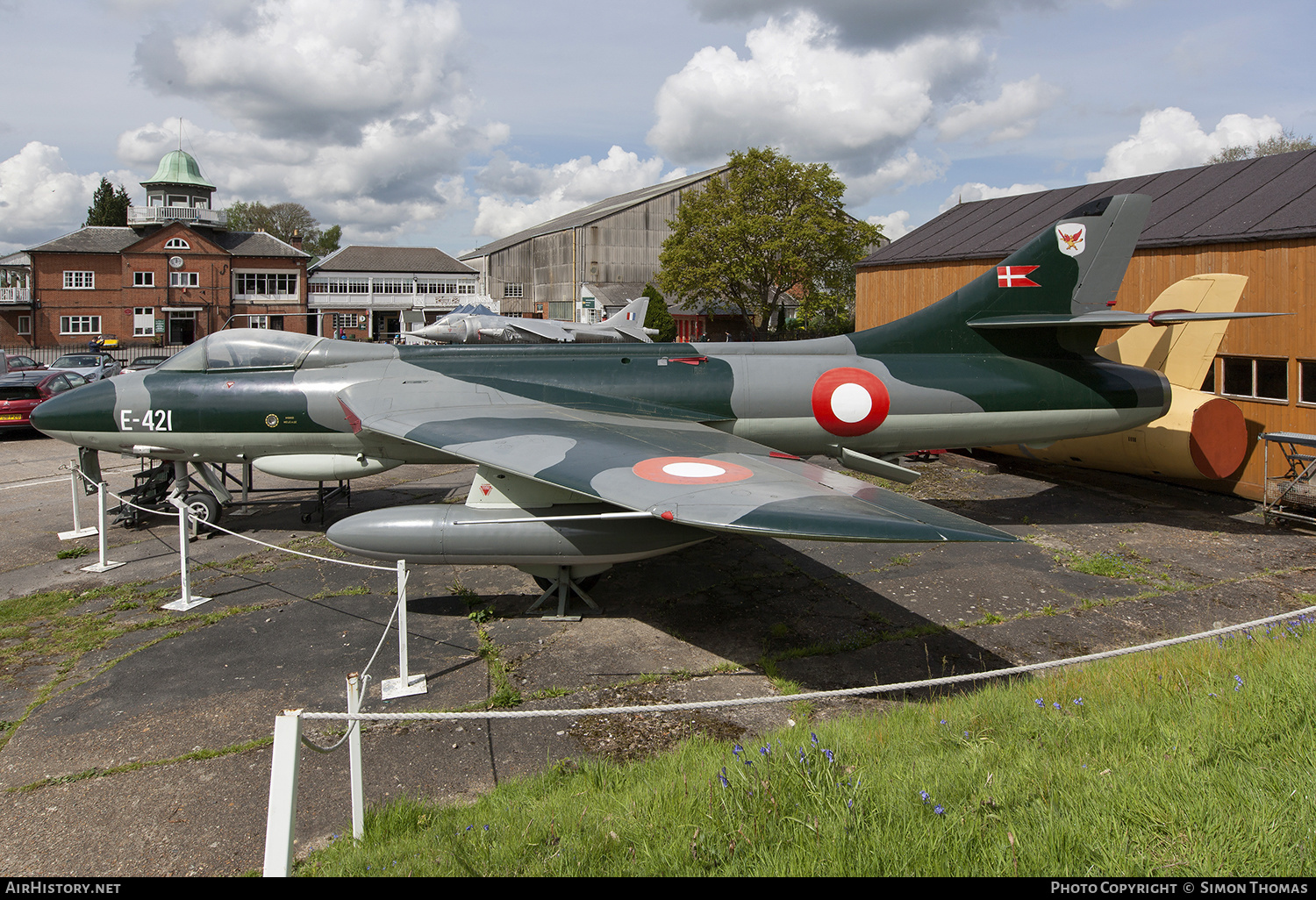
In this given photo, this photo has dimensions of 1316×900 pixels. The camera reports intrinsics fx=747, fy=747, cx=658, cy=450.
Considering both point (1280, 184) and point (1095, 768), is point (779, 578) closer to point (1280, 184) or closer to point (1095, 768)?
point (1095, 768)

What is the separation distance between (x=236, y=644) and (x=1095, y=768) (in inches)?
284

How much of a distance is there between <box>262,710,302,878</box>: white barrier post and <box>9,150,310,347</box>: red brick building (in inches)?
2347

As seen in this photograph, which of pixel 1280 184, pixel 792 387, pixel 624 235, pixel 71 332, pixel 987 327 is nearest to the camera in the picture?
pixel 792 387

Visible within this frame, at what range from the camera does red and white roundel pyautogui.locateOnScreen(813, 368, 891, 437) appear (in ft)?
33.7

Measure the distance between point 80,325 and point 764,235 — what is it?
5272cm

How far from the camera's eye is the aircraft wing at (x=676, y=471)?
5.25m

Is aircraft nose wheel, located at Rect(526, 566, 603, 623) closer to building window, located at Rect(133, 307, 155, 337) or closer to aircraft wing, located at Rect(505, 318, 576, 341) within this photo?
aircraft wing, located at Rect(505, 318, 576, 341)

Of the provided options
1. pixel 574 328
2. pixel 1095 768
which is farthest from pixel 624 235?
pixel 1095 768

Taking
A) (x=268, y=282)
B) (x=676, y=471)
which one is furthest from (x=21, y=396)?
(x=268, y=282)

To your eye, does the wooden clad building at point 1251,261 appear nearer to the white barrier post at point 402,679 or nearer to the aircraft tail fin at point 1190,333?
the aircraft tail fin at point 1190,333

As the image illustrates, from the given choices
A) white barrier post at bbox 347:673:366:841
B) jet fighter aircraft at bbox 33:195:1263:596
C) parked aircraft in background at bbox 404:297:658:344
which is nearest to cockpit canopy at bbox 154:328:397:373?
jet fighter aircraft at bbox 33:195:1263:596

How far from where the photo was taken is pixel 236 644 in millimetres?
7242

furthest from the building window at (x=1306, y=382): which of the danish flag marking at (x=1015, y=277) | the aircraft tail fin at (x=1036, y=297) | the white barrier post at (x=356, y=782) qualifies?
the white barrier post at (x=356, y=782)
